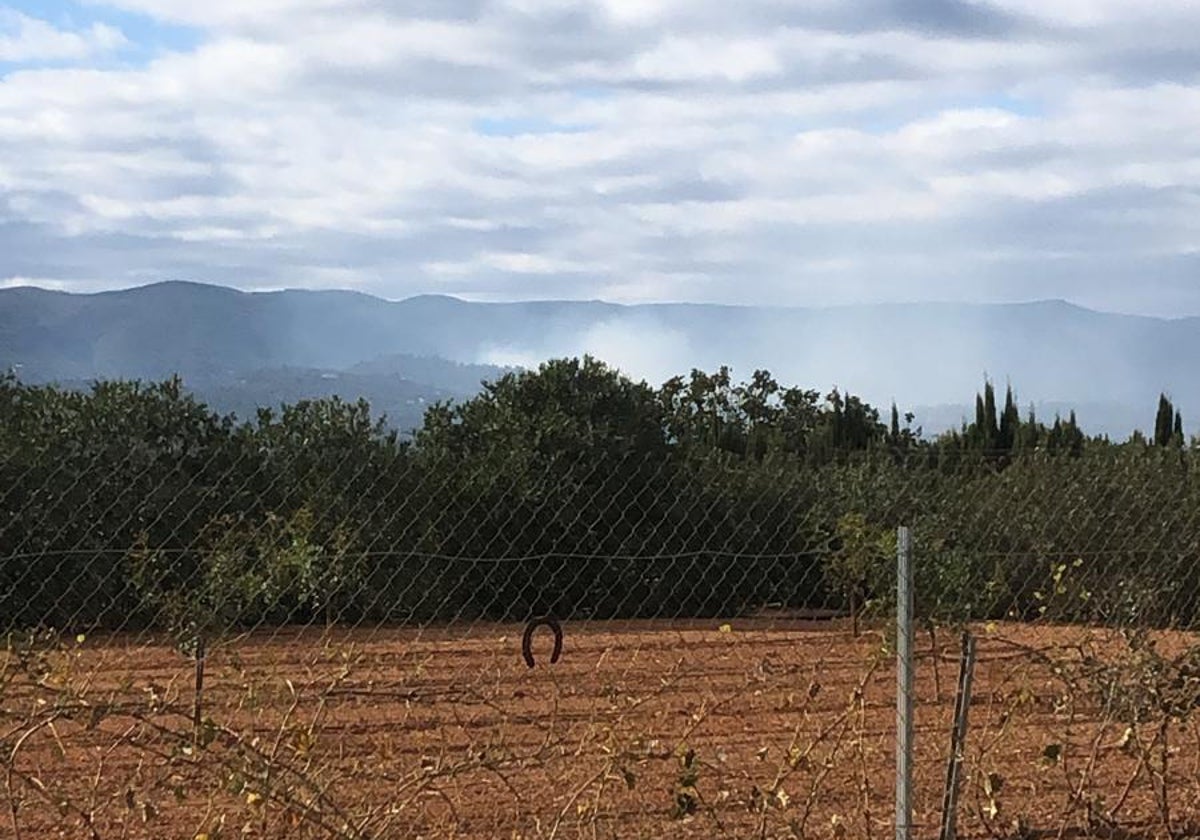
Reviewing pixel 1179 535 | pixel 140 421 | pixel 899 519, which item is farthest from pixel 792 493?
pixel 140 421

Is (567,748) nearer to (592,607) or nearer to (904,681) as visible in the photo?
(904,681)

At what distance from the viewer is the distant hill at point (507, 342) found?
108 feet

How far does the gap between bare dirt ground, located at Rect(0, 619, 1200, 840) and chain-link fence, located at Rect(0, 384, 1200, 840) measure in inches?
1.5

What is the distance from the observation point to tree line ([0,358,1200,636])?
33.4 feet

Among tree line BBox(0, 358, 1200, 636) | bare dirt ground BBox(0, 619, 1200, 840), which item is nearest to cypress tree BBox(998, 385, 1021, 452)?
tree line BBox(0, 358, 1200, 636)

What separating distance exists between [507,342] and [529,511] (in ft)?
223

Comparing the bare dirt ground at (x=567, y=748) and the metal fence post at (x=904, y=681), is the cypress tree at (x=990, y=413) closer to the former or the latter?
the bare dirt ground at (x=567, y=748)

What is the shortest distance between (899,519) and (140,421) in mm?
5413

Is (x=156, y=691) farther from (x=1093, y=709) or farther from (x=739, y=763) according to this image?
(x=1093, y=709)

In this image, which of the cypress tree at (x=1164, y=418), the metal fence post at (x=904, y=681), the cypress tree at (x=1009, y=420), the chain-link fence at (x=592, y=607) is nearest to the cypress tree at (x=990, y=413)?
the cypress tree at (x=1009, y=420)

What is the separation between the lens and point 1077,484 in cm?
1058

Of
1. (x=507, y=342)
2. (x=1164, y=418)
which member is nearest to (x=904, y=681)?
(x=1164, y=418)

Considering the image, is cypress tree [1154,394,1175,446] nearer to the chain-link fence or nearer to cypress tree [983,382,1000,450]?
cypress tree [983,382,1000,450]

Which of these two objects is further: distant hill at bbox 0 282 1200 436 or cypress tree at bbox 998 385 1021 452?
distant hill at bbox 0 282 1200 436
